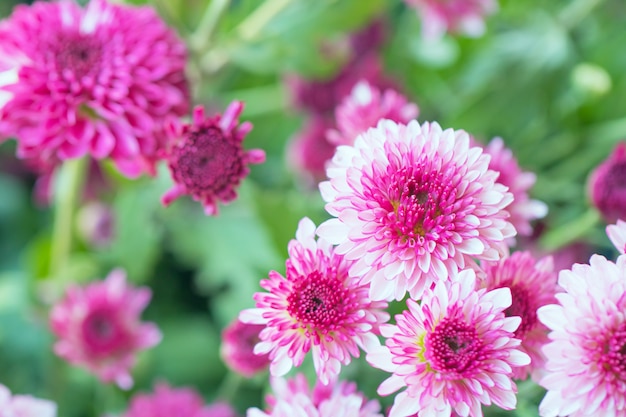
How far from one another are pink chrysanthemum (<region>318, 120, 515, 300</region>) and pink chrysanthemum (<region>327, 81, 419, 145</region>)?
0.13 meters

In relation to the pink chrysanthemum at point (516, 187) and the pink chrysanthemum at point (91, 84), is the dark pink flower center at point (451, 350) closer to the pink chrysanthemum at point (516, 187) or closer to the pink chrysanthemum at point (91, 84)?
the pink chrysanthemum at point (516, 187)

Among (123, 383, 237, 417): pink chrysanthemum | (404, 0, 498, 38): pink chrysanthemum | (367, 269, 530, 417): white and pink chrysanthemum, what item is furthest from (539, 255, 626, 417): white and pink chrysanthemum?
(404, 0, 498, 38): pink chrysanthemum

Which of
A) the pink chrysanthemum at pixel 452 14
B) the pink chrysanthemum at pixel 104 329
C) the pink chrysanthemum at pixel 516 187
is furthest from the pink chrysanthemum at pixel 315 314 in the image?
the pink chrysanthemum at pixel 452 14

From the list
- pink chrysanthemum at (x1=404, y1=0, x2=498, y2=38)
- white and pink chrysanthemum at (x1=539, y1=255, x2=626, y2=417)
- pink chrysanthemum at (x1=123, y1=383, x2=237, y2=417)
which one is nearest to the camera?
white and pink chrysanthemum at (x1=539, y1=255, x2=626, y2=417)

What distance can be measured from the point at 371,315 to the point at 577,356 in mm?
104

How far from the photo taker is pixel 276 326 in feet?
1.36

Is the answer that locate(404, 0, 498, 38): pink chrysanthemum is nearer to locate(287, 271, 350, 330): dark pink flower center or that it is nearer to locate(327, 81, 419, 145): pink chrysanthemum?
locate(327, 81, 419, 145): pink chrysanthemum

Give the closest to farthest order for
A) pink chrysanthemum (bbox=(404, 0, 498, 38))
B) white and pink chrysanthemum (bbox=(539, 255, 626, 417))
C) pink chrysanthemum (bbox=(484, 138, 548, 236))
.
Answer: white and pink chrysanthemum (bbox=(539, 255, 626, 417))
pink chrysanthemum (bbox=(484, 138, 548, 236))
pink chrysanthemum (bbox=(404, 0, 498, 38))

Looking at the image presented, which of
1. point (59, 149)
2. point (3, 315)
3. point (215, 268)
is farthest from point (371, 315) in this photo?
point (3, 315)

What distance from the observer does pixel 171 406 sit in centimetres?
62

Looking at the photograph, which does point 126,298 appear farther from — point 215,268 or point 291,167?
point 291,167

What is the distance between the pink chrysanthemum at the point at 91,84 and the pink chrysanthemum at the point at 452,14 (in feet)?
0.98

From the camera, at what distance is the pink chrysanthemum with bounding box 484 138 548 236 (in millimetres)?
507

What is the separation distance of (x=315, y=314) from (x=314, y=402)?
85 mm
